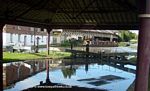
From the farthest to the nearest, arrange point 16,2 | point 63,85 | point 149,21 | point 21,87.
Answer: point 16,2 < point 63,85 < point 21,87 < point 149,21

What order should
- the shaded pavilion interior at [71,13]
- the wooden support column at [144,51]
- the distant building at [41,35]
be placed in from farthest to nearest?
1. the distant building at [41,35]
2. the shaded pavilion interior at [71,13]
3. the wooden support column at [144,51]

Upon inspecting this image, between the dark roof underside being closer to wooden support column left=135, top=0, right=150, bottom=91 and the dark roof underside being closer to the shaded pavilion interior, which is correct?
the shaded pavilion interior

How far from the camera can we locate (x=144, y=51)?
365cm

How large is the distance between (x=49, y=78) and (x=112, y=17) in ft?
24.1

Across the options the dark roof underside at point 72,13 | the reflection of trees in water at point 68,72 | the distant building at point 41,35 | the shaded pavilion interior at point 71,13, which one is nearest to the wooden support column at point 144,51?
the shaded pavilion interior at point 71,13

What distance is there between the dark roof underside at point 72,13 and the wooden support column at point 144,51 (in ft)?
37.5

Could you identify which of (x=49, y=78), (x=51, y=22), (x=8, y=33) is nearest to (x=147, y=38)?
(x=49, y=78)

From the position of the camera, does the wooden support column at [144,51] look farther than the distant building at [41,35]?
No

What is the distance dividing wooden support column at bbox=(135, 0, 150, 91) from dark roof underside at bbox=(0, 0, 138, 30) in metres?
11.4

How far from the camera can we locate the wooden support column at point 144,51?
3.62 metres

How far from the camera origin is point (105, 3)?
62.5 ft

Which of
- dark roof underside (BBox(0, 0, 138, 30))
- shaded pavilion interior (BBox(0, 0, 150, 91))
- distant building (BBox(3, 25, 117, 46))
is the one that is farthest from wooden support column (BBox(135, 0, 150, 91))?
distant building (BBox(3, 25, 117, 46))

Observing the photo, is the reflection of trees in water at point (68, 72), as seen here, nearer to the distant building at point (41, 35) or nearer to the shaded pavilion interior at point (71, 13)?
the shaded pavilion interior at point (71, 13)

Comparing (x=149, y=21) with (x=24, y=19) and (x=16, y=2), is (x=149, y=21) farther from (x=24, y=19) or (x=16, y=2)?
(x=24, y=19)
